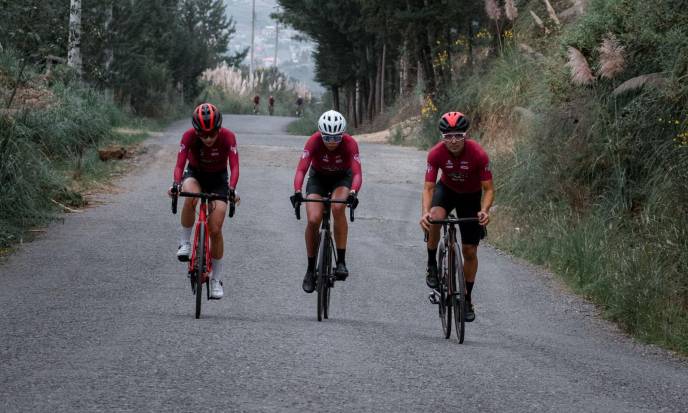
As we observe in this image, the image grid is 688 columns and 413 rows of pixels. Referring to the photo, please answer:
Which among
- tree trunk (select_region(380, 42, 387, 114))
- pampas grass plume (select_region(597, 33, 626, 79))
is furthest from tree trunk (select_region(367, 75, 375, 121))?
pampas grass plume (select_region(597, 33, 626, 79))

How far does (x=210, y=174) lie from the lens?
415 inches

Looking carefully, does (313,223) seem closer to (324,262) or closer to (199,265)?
(324,262)

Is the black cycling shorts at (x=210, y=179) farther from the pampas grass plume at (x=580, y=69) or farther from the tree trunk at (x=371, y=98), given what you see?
the tree trunk at (x=371, y=98)

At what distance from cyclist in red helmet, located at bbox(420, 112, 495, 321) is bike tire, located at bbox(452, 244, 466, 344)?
0.42 feet

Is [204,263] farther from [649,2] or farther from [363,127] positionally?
[363,127]

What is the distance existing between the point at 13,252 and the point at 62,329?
15.5 ft

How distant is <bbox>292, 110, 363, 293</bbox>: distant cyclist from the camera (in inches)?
404

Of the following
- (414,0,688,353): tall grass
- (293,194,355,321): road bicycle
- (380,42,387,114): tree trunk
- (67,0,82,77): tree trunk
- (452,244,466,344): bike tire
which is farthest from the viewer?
(380,42,387,114): tree trunk

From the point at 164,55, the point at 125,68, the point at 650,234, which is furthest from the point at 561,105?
the point at 164,55

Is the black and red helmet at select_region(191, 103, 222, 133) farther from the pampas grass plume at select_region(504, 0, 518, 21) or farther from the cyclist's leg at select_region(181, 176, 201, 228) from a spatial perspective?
the pampas grass plume at select_region(504, 0, 518, 21)

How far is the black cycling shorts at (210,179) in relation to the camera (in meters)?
10.5

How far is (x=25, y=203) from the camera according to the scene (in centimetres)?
1540

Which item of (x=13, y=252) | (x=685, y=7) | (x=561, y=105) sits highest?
(x=685, y=7)

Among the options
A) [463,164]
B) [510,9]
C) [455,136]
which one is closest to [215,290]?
[463,164]
